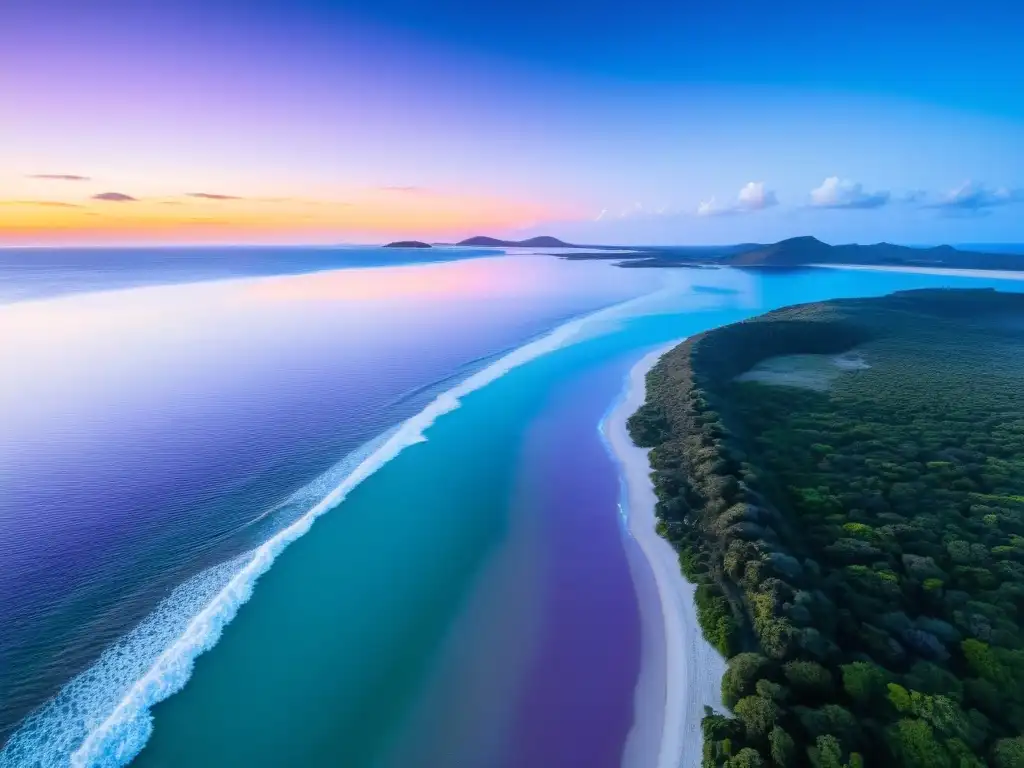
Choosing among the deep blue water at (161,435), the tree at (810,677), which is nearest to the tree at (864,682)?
the tree at (810,677)

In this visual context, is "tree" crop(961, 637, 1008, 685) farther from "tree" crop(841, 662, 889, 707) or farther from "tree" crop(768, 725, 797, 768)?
"tree" crop(768, 725, 797, 768)

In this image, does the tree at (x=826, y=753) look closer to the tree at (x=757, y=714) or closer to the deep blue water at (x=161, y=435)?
the tree at (x=757, y=714)

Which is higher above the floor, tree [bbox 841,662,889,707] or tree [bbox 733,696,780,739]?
tree [bbox 841,662,889,707]

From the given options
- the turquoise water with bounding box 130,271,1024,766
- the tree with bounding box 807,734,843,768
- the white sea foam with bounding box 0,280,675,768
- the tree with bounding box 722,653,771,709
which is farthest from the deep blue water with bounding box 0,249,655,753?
the tree with bounding box 807,734,843,768

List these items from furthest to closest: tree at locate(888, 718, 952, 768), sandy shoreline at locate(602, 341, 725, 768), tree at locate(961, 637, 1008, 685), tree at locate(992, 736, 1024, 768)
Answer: tree at locate(961, 637, 1008, 685), sandy shoreline at locate(602, 341, 725, 768), tree at locate(888, 718, 952, 768), tree at locate(992, 736, 1024, 768)

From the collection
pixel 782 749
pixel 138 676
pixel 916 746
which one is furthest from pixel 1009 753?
pixel 138 676

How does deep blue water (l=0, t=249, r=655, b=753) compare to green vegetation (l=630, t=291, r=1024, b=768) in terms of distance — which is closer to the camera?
green vegetation (l=630, t=291, r=1024, b=768)

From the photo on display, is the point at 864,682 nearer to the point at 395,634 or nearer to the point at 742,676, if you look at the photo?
the point at 742,676
